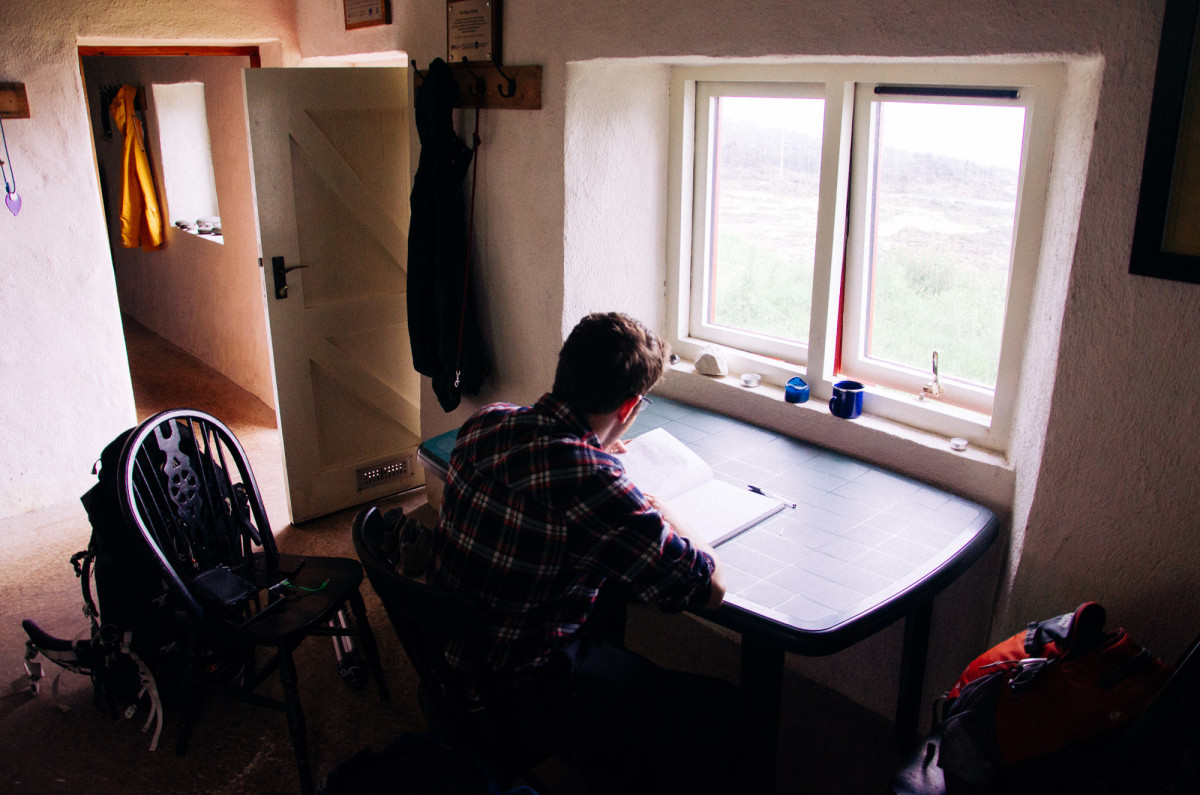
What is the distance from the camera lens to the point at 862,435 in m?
2.41

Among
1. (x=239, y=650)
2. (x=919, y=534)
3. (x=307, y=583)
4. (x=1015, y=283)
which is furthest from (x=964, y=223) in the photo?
(x=239, y=650)

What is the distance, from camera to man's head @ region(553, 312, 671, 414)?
1680 millimetres

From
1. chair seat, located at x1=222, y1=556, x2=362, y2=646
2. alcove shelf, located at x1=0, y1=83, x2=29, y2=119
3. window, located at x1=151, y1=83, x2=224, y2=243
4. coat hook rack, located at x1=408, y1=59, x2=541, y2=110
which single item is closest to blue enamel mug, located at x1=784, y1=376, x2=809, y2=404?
coat hook rack, located at x1=408, y1=59, x2=541, y2=110

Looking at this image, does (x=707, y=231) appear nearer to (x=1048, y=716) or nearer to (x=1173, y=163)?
(x=1173, y=163)

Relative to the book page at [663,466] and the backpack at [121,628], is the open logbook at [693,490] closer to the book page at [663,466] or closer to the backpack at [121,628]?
the book page at [663,466]

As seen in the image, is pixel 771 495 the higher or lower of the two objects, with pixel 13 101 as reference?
lower

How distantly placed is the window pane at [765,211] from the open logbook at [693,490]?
2.18 ft

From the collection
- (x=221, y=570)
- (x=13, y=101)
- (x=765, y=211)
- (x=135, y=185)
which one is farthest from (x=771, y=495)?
(x=135, y=185)

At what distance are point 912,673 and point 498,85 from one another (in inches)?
81.5

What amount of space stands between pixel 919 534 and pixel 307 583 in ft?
4.96

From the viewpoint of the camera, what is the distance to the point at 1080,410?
185cm

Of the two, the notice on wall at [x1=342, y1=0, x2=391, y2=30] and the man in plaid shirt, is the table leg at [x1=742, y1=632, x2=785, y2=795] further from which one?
the notice on wall at [x1=342, y1=0, x2=391, y2=30]

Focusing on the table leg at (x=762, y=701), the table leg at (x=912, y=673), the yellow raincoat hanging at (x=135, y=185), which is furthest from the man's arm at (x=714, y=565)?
the yellow raincoat hanging at (x=135, y=185)

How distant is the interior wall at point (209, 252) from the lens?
4.79 m
